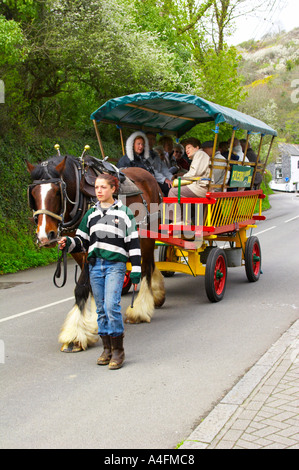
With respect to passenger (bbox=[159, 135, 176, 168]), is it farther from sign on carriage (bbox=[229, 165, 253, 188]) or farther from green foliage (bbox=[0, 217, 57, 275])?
green foliage (bbox=[0, 217, 57, 275])

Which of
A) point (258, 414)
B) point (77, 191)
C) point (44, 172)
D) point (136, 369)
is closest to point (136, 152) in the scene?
point (77, 191)

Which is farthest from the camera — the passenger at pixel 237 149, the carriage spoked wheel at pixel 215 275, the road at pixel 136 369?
the passenger at pixel 237 149

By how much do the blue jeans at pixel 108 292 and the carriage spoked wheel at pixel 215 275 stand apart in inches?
113

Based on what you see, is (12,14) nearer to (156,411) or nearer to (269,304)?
(269,304)

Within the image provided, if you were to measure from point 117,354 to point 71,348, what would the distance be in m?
0.76

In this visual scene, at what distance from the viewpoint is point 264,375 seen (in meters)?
4.71

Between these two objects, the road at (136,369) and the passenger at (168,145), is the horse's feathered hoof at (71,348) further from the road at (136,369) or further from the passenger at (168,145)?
the passenger at (168,145)

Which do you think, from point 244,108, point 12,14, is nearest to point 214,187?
point 12,14

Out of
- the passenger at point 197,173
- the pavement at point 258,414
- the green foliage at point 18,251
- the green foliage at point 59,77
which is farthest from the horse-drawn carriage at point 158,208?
the green foliage at point 18,251

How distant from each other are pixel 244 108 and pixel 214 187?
31.8 meters

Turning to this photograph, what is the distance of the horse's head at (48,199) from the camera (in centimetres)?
512

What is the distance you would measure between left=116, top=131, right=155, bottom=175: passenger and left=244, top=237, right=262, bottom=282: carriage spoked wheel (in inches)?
99.0

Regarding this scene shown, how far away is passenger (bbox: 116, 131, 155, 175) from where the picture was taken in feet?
26.2

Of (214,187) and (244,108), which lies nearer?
(214,187)
